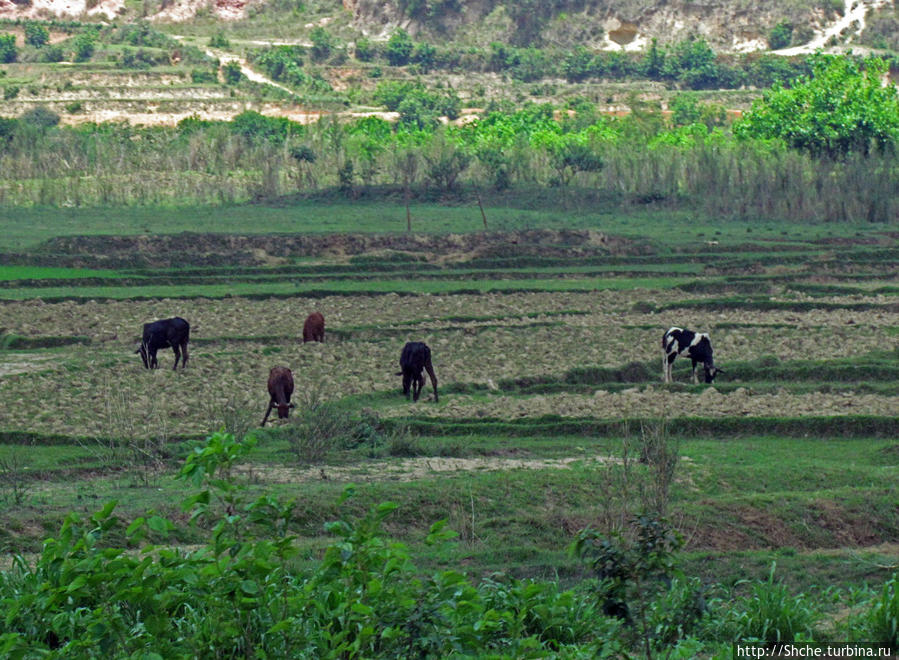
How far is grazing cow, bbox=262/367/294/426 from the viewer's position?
1822 cm

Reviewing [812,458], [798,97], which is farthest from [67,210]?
[812,458]

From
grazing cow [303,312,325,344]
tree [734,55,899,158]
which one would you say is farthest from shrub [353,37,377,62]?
grazing cow [303,312,325,344]

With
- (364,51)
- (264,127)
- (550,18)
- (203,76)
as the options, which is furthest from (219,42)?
(550,18)

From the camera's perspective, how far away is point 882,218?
5028 cm

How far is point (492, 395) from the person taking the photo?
2084 centimetres

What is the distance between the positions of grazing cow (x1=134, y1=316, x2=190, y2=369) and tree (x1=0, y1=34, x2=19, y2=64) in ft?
254

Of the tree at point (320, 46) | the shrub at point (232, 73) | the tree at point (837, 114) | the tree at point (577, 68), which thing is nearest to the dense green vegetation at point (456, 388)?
the tree at point (837, 114)

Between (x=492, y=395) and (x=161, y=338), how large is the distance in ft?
19.8

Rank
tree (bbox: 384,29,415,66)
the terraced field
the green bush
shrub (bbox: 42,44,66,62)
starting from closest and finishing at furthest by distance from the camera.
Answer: the terraced field < shrub (bbox: 42,44,66,62) < the green bush < tree (bbox: 384,29,415,66)

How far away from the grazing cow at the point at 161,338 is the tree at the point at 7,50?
77364 millimetres

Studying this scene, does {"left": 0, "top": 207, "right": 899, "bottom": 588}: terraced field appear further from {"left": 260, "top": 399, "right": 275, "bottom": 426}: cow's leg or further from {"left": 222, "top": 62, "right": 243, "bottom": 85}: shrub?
{"left": 222, "top": 62, "right": 243, "bottom": 85}: shrub

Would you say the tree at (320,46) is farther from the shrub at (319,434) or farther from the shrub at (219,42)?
the shrub at (319,434)

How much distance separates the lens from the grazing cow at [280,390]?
1822 centimetres

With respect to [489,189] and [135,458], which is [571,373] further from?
[489,189]
